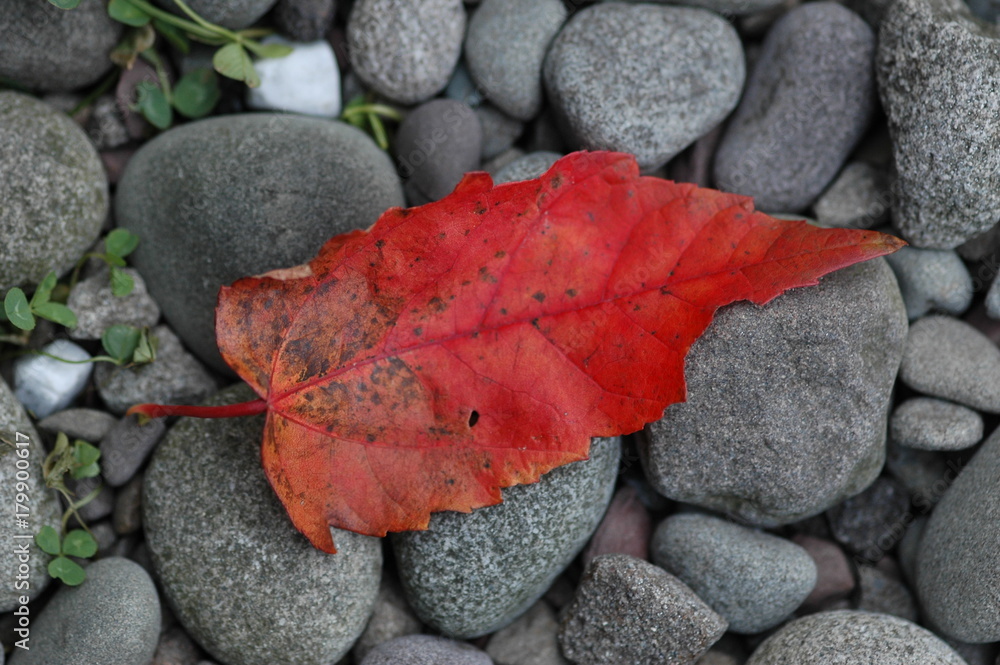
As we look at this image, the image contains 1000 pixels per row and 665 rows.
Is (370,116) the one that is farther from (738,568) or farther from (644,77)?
(738,568)

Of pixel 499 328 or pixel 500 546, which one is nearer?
pixel 499 328

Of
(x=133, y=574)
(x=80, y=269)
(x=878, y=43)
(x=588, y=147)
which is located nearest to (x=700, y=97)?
(x=588, y=147)

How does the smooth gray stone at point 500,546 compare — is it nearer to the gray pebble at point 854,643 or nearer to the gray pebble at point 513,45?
the gray pebble at point 854,643

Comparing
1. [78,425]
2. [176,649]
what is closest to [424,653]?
[176,649]

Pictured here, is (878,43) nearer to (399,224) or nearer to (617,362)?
(617,362)

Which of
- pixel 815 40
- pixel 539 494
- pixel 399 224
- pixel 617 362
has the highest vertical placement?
pixel 815 40

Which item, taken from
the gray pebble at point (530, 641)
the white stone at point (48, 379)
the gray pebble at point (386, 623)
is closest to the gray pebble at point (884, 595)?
the gray pebble at point (530, 641)
